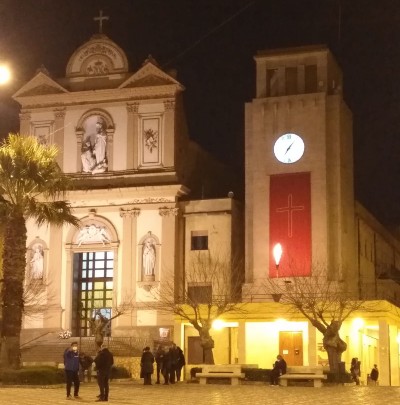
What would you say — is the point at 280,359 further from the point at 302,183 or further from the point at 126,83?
the point at 126,83

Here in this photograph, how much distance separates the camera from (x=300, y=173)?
175 feet

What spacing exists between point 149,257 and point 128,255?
4.38 feet

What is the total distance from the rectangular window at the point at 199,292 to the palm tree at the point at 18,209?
12.9m

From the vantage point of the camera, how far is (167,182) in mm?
56125

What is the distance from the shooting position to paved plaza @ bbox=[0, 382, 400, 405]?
90.1ft

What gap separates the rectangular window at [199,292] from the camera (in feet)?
178

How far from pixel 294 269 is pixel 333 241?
2599mm

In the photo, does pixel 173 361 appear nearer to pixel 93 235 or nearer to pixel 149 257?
pixel 149 257

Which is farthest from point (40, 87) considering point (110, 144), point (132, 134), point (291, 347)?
point (291, 347)

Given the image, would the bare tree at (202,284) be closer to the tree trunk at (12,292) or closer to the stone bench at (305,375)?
the stone bench at (305,375)

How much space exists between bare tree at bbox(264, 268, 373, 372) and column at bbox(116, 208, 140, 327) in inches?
316

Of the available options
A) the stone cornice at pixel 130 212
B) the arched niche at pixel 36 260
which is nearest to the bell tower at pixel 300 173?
the stone cornice at pixel 130 212

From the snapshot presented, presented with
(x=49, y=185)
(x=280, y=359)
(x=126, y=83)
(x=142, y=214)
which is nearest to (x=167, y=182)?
(x=142, y=214)

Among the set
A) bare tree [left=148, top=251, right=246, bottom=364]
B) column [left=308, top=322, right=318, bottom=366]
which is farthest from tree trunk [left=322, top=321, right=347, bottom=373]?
bare tree [left=148, top=251, right=246, bottom=364]
